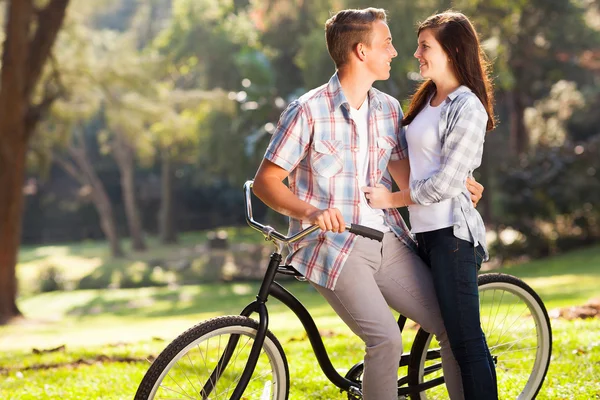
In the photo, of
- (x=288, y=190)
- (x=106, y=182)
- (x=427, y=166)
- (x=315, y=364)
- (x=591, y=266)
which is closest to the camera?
(x=288, y=190)

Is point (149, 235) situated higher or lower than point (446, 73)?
lower

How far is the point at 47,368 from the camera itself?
6582 millimetres

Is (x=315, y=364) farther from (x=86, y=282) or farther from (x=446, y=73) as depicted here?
(x=86, y=282)

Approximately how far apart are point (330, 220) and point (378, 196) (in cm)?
37

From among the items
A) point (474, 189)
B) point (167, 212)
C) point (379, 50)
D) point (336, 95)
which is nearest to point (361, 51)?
point (379, 50)

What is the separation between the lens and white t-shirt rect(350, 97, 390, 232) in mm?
3367

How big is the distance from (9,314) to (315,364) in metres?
12.0

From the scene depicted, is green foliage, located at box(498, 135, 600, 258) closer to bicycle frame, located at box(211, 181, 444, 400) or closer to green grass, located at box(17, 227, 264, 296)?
green grass, located at box(17, 227, 264, 296)

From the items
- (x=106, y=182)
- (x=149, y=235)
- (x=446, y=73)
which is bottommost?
(x=149, y=235)

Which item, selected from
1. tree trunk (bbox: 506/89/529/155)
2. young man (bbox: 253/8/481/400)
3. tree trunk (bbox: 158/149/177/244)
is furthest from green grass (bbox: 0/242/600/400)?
tree trunk (bbox: 158/149/177/244)

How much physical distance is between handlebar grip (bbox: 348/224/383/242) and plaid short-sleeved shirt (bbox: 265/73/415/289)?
138mm

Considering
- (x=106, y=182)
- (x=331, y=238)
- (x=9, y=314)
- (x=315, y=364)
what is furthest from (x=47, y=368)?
(x=106, y=182)

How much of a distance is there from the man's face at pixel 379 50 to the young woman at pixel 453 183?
0.18 m

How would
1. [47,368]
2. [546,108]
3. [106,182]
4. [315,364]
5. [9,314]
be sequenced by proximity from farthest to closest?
[106,182], [546,108], [9,314], [47,368], [315,364]
